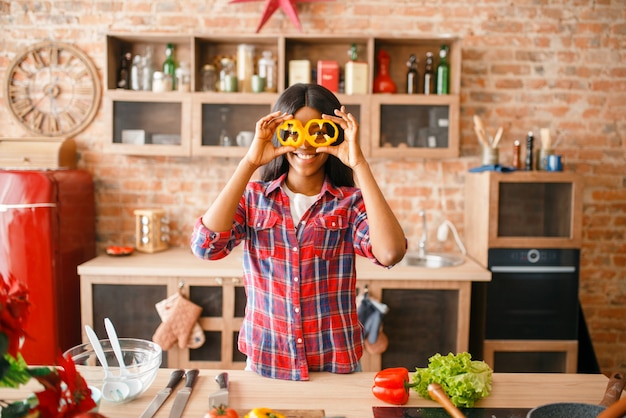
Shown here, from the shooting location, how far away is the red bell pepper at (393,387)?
1.12 m

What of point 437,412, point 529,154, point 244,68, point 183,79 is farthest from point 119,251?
point 529,154

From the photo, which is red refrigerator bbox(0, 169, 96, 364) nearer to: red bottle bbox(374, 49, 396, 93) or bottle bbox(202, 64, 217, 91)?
bottle bbox(202, 64, 217, 91)

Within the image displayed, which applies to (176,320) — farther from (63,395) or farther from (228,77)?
(63,395)

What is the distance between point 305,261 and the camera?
1.46 m

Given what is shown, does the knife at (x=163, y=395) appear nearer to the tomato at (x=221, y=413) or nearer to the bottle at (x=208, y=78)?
the tomato at (x=221, y=413)

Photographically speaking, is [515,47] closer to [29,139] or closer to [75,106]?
[75,106]

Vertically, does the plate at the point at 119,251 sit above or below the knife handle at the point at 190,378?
above

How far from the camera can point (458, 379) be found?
1.10m

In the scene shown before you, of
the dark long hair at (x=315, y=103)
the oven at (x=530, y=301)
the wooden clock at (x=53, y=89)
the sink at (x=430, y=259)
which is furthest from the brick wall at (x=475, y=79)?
the dark long hair at (x=315, y=103)

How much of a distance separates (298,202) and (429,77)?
69.4 inches

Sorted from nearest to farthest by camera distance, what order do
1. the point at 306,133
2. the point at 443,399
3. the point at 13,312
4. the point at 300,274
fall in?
the point at 13,312 < the point at 443,399 < the point at 306,133 < the point at 300,274

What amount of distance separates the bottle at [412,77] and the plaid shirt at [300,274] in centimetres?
165

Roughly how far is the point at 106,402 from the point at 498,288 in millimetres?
2209

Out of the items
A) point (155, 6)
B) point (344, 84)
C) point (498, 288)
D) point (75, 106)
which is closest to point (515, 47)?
point (344, 84)
